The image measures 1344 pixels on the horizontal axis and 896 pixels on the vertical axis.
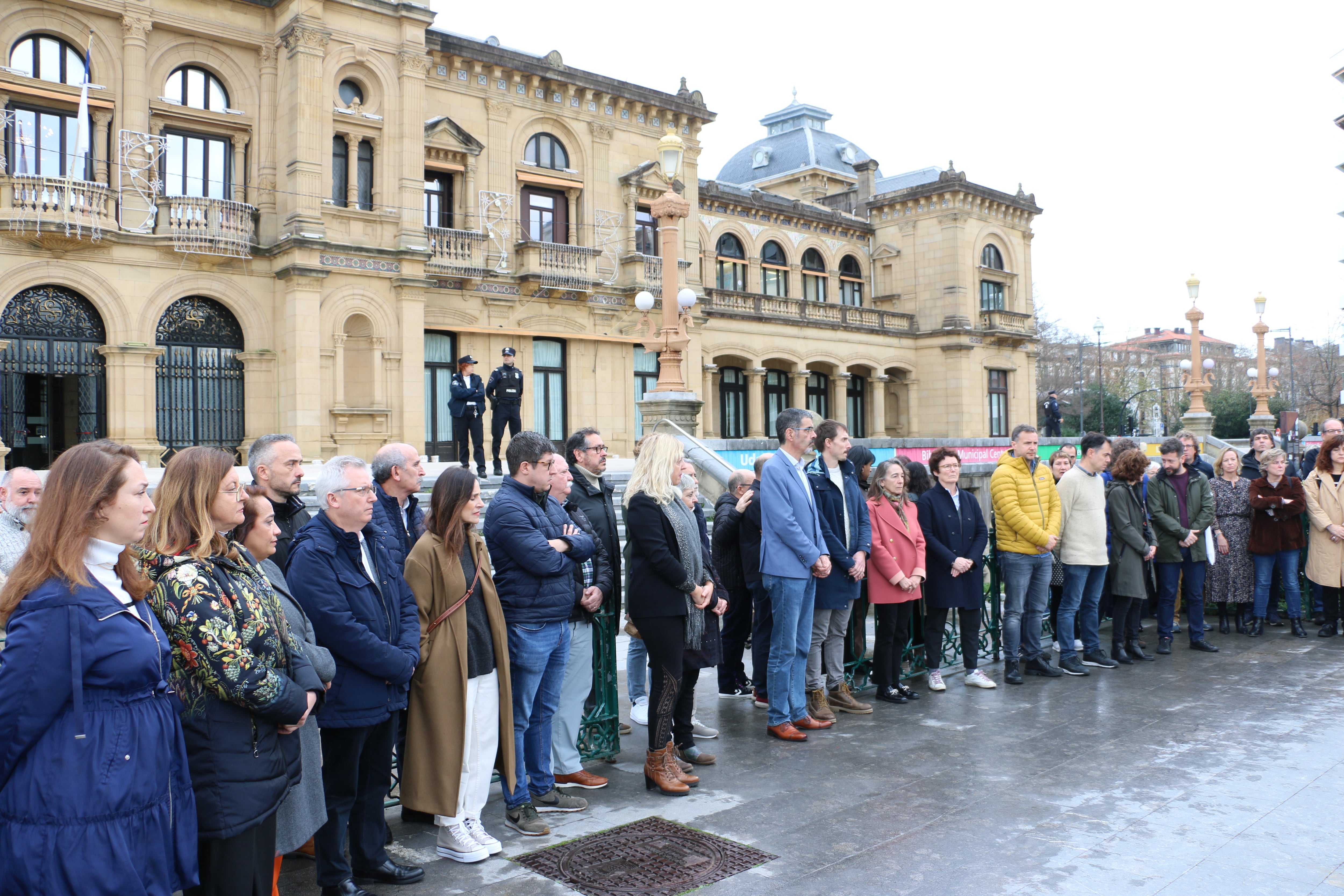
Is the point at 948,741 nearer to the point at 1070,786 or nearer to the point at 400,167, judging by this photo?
the point at 1070,786

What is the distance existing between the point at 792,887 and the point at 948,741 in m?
2.70

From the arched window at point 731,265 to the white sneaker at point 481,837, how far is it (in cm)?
3106

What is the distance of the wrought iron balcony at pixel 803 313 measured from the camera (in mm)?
32875

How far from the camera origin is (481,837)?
493 centimetres

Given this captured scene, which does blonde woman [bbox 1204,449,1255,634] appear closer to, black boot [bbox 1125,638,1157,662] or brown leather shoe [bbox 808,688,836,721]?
black boot [bbox 1125,638,1157,662]

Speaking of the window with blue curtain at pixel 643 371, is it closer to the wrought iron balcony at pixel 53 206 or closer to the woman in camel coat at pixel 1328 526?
the wrought iron balcony at pixel 53 206

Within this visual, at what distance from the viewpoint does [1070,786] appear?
574cm

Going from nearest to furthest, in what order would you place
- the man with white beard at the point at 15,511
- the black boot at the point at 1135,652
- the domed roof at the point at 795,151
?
1. the man with white beard at the point at 15,511
2. the black boot at the point at 1135,652
3. the domed roof at the point at 795,151

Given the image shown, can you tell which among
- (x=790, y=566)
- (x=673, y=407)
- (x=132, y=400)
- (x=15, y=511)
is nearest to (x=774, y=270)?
(x=673, y=407)

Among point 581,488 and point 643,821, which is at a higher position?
point 581,488

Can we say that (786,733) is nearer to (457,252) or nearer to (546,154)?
(457,252)

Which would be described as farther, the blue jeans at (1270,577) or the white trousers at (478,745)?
the blue jeans at (1270,577)

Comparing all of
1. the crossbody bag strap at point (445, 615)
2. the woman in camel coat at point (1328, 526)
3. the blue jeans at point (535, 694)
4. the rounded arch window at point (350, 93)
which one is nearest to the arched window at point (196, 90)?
the rounded arch window at point (350, 93)

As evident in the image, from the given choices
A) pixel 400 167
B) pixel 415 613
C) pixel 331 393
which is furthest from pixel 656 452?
pixel 400 167
